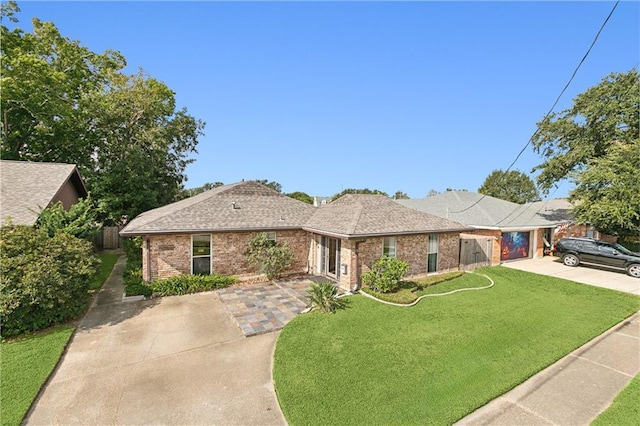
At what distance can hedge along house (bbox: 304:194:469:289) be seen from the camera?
12.2m

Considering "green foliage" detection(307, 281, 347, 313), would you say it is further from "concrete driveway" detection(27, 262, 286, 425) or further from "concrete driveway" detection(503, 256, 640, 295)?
"concrete driveway" detection(503, 256, 640, 295)

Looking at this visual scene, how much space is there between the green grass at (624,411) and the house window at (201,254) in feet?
40.9

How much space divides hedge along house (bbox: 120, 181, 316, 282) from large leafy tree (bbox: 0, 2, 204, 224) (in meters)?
10.5

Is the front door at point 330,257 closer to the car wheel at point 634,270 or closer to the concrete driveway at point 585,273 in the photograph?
the concrete driveway at point 585,273

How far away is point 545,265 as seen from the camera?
17.9 meters

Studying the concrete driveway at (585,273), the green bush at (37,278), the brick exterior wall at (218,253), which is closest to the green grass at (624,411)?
the concrete driveway at (585,273)

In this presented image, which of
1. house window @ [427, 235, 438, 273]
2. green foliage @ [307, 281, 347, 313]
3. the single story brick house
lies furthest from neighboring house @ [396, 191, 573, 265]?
green foliage @ [307, 281, 347, 313]

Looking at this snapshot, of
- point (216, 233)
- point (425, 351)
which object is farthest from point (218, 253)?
point (425, 351)

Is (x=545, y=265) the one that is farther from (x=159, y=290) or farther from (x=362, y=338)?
(x=159, y=290)

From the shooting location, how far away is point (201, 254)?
1267cm

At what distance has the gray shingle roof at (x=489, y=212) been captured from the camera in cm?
1883

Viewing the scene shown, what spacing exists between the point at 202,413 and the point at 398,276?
838 centimetres

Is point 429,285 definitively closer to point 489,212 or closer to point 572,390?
point 572,390

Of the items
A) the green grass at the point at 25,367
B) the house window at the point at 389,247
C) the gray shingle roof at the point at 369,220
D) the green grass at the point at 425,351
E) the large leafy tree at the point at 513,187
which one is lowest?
the green grass at the point at 425,351
